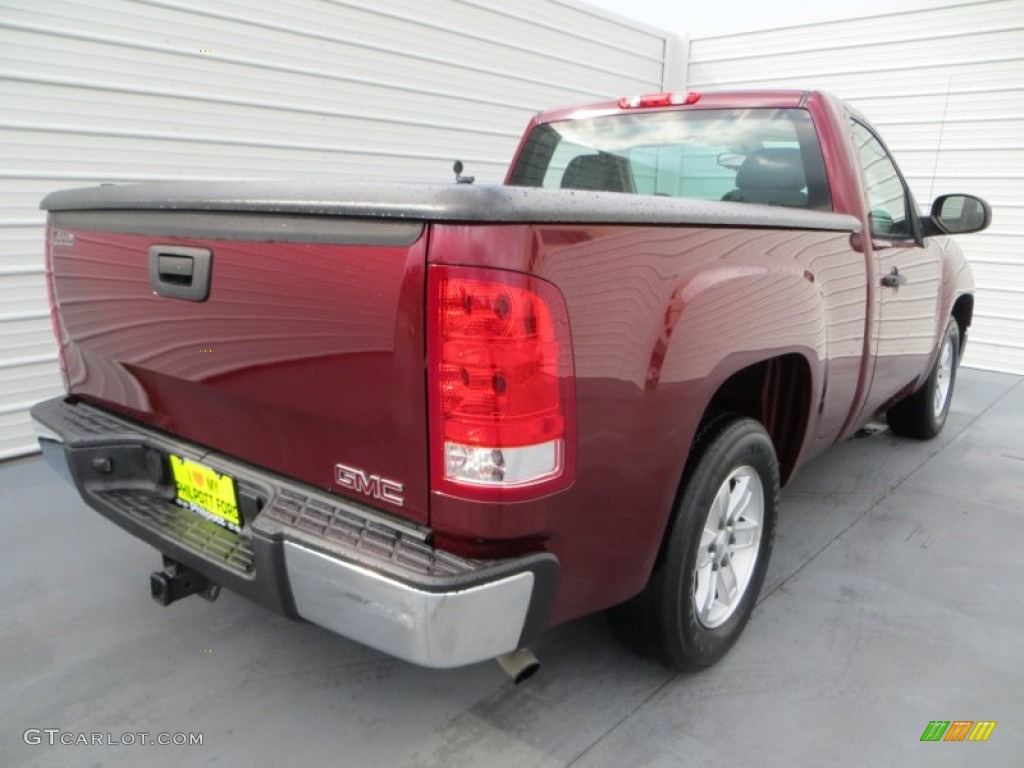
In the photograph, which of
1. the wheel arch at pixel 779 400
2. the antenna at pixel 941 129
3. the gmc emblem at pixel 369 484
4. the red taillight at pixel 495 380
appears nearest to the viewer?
the red taillight at pixel 495 380

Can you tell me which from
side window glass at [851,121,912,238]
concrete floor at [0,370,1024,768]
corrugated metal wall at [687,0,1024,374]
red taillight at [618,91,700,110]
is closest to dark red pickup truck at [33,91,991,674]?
concrete floor at [0,370,1024,768]

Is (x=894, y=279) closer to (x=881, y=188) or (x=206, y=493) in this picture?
(x=881, y=188)

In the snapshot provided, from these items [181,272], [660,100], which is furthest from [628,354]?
[660,100]

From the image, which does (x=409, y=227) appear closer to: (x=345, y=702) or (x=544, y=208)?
(x=544, y=208)

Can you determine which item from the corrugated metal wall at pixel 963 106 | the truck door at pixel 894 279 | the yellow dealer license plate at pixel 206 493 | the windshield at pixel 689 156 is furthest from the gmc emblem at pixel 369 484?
the corrugated metal wall at pixel 963 106

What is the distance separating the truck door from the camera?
291cm

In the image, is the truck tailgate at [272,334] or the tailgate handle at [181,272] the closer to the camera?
the truck tailgate at [272,334]

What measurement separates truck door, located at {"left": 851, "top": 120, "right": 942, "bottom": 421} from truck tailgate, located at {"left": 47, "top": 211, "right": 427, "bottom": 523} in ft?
6.89

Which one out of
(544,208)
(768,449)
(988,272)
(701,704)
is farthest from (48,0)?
(988,272)

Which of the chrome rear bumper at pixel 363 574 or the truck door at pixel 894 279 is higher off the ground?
the truck door at pixel 894 279

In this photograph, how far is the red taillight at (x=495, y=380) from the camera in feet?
4.49

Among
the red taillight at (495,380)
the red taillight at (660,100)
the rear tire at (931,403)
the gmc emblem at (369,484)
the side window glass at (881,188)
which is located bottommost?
the rear tire at (931,403)

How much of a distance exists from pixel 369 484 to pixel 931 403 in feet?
13.6

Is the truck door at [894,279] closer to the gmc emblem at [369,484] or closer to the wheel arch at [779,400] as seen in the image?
the wheel arch at [779,400]
